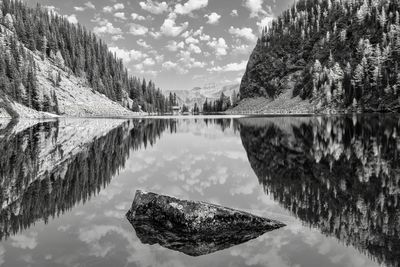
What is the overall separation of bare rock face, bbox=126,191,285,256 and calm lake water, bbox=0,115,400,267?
474 millimetres

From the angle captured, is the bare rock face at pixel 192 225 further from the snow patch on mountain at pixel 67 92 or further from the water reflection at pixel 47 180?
the snow patch on mountain at pixel 67 92

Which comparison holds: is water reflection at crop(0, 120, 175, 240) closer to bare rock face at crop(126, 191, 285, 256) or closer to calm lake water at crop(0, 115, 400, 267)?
calm lake water at crop(0, 115, 400, 267)

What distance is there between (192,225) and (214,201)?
473 cm

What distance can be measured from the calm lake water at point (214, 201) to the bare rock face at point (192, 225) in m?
0.47

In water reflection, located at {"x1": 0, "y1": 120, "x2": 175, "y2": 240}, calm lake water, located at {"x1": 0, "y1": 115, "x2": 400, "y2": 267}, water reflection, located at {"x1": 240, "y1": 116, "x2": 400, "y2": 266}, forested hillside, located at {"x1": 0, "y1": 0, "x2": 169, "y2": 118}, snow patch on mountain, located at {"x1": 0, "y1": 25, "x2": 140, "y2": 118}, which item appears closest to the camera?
calm lake water, located at {"x1": 0, "y1": 115, "x2": 400, "y2": 267}

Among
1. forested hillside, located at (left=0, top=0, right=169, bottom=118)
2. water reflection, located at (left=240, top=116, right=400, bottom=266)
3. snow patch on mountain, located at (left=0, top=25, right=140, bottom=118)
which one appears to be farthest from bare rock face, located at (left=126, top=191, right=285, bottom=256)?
snow patch on mountain, located at (left=0, top=25, right=140, bottom=118)

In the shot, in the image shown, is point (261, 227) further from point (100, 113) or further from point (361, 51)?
point (361, 51)

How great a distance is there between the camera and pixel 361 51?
597 feet

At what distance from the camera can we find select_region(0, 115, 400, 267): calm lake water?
10.1m

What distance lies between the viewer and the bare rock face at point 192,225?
37.1ft

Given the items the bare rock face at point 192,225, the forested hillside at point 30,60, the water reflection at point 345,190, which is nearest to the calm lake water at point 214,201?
the water reflection at point 345,190

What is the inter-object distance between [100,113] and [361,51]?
477 feet

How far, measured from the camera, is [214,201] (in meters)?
16.8

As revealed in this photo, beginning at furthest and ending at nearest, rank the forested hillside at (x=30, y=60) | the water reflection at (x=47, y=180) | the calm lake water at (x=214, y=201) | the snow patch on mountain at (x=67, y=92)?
the snow patch on mountain at (x=67, y=92)
the forested hillside at (x=30, y=60)
the water reflection at (x=47, y=180)
the calm lake water at (x=214, y=201)
